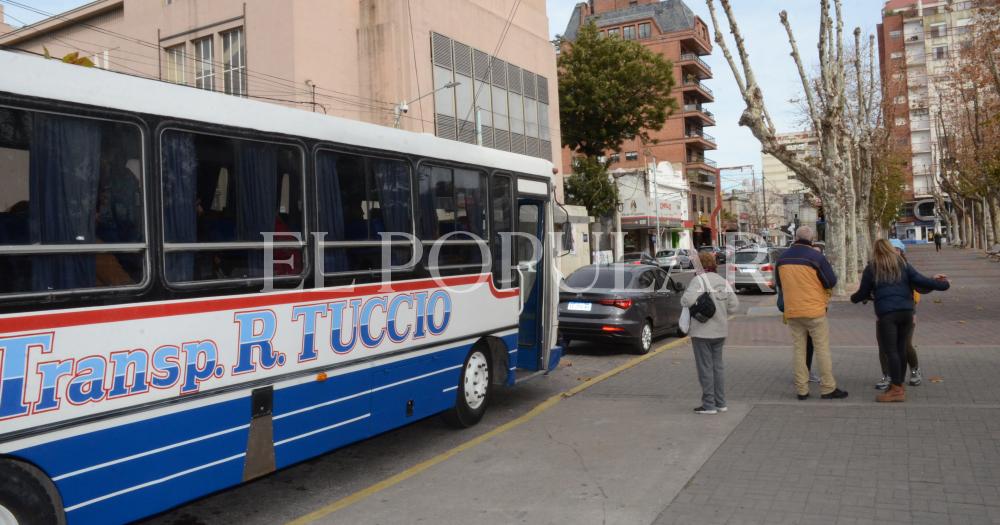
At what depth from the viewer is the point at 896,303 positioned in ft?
27.3

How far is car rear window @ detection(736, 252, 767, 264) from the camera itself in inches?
1118

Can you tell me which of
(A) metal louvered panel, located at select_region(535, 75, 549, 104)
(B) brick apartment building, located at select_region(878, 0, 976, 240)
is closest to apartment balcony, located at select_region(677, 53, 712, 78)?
(B) brick apartment building, located at select_region(878, 0, 976, 240)

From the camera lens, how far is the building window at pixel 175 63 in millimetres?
27297

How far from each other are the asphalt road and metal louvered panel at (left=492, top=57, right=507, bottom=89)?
23.3 metres

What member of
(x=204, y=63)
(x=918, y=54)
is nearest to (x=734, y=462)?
(x=204, y=63)

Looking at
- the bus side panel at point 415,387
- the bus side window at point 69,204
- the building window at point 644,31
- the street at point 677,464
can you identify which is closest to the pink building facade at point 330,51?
the bus side panel at point 415,387

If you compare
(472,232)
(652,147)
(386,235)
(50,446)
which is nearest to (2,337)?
(50,446)

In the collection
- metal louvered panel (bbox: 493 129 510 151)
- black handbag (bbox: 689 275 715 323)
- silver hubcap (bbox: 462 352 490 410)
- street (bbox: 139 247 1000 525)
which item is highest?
metal louvered panel (bbox: 493 129 510 151)

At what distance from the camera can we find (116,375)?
4.37 m

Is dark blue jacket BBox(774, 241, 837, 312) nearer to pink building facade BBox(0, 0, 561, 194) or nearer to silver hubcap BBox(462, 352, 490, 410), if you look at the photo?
silver hubcap BBox(462, 352, 490, 410)

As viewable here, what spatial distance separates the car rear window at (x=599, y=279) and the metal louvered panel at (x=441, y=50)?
16.2m

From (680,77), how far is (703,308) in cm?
6896

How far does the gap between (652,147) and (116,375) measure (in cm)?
7188

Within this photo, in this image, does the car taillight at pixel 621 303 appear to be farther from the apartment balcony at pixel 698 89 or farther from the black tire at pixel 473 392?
the apartment balcony at pixel 698 89
